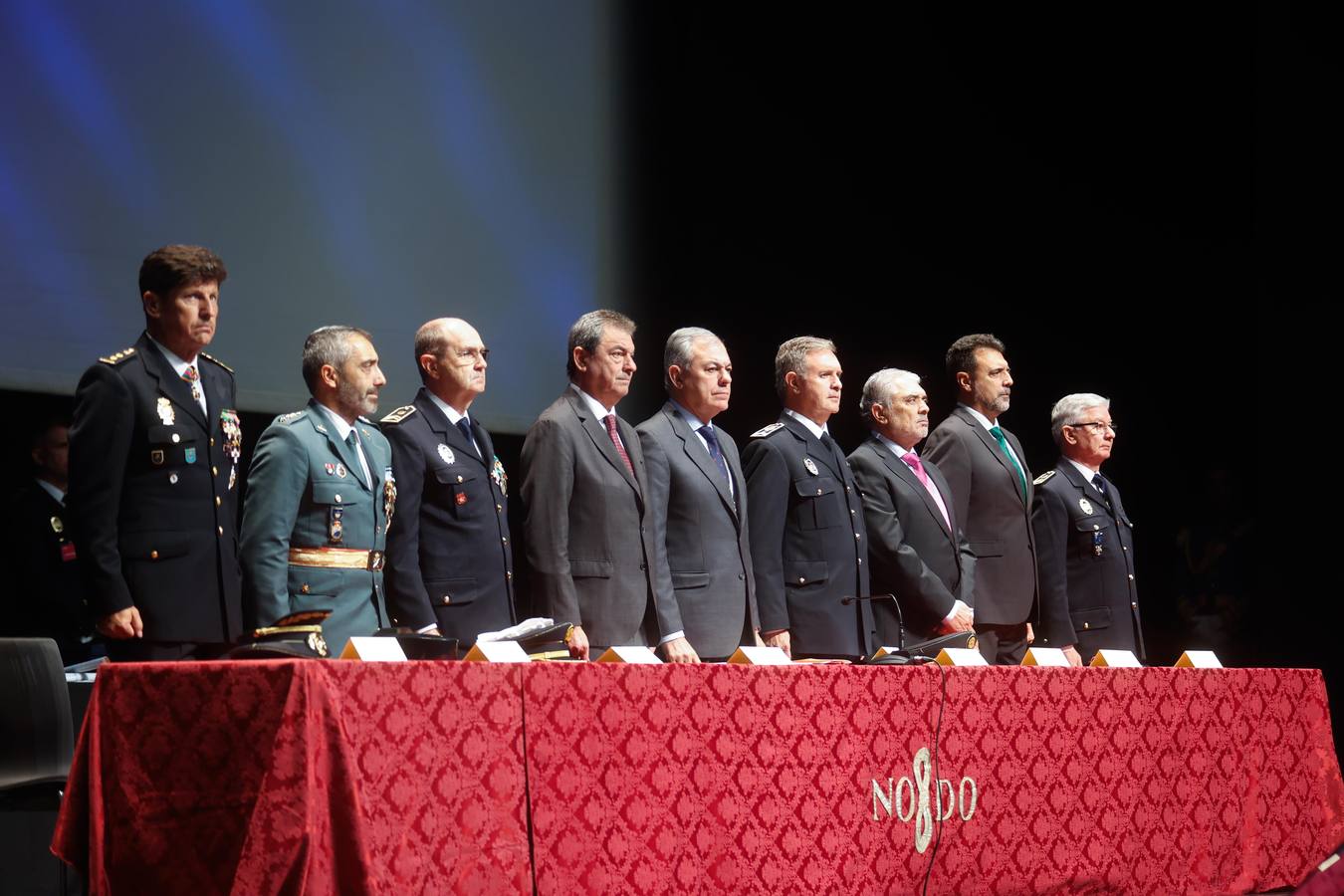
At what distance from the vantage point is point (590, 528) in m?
4.09

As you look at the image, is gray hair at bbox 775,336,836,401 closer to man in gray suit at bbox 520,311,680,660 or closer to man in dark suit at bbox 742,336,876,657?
man in dark suit at bbox 742,336,876,657

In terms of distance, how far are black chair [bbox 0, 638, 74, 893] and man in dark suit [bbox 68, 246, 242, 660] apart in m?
0.22

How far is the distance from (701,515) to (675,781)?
1437mm

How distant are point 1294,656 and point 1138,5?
9.54ft

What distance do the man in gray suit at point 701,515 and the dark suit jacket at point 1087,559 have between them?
55.2 inches

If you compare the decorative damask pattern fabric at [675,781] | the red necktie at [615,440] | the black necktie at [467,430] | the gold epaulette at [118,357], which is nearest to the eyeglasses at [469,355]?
the black necktie at [467,430]

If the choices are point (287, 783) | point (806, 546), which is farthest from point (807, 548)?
point (287, 783)

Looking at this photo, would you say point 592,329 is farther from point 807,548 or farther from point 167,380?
point 167,380

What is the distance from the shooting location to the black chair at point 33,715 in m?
3.30

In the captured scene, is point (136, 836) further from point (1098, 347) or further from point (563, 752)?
point (1098, 347)

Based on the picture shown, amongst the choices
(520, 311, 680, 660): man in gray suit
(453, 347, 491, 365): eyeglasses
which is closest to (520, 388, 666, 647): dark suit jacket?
(520, 311, 680, 660): man in gray suit

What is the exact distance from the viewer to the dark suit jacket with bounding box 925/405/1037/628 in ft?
16.8

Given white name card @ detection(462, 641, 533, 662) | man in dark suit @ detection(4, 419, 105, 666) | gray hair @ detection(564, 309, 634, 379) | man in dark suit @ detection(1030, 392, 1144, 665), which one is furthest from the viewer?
man in dark suit @ detection(1030, 392, 1144, 665)

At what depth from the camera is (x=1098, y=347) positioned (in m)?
6.86
